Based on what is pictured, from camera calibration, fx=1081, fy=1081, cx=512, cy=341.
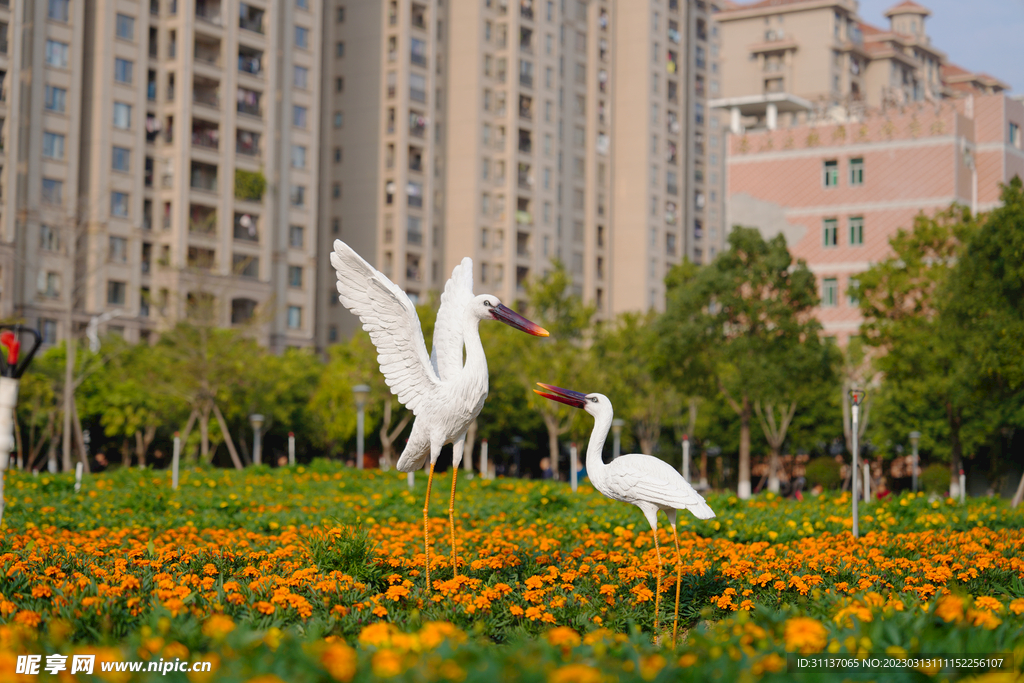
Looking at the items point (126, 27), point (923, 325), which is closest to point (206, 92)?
point (126, 27)

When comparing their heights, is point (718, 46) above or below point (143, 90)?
above

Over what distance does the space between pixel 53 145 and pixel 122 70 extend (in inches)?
224

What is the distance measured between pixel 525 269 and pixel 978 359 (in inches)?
1975

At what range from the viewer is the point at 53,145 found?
170 feet

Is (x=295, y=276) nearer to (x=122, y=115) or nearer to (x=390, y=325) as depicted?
(x=122, y=115)

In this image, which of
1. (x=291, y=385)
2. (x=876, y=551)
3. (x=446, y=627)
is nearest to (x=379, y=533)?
(x=876, y=551)

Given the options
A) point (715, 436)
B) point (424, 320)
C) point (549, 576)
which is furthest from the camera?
point (715, 436)

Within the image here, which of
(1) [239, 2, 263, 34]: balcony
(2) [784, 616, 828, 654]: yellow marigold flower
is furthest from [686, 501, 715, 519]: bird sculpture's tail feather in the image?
(1) [239, 2, 263, 34]: balcony

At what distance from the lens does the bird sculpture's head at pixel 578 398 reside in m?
9.36

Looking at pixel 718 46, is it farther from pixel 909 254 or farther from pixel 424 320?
pixel 909 254

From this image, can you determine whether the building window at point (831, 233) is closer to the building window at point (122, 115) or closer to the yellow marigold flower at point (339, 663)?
the building window at point (122, 115)

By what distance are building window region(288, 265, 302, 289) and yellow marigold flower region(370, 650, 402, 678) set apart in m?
57.6

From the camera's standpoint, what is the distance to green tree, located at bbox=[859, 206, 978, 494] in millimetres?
26500

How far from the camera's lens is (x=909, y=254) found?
2894 cm
